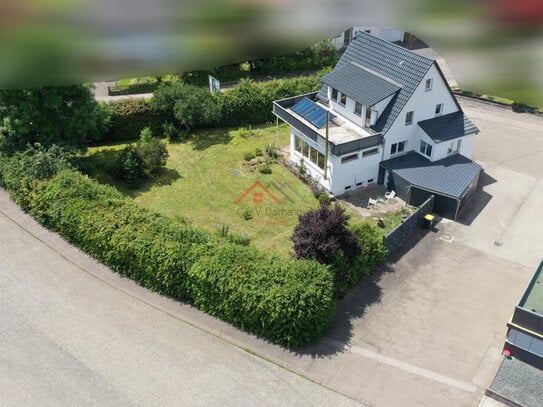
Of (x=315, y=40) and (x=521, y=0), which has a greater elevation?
(x=521, y=0)

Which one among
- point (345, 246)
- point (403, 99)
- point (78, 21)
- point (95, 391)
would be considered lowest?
point (95, 391)

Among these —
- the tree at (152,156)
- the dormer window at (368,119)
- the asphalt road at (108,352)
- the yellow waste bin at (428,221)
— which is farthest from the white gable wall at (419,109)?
the asphalt road at (108,352)

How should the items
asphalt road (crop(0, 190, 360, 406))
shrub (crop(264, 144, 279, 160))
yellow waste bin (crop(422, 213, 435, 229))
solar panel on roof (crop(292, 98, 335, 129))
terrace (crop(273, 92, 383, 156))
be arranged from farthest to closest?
shrub (crop(264, 144, 279, 160))
solar panel on roof (crop(292, 98, 335, 129))
terrace (crop(273, 92, 383, 156))
yellow waste bin (crop(422, 213, 435, 229))
asphalt road (crop(0, 190, 360, 406))

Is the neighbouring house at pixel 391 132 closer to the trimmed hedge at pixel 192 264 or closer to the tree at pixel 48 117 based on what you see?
the trimmed hedge at pixel 192 264

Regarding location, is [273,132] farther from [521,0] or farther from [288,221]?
[521,0]

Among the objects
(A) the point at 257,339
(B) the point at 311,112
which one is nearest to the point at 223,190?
(B) the point at 311,112

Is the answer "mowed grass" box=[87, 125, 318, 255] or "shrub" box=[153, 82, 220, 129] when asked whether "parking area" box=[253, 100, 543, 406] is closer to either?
"mowed grass" box=[87, 125, 318, 255]

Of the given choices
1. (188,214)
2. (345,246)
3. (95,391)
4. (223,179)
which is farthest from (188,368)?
(223,179)

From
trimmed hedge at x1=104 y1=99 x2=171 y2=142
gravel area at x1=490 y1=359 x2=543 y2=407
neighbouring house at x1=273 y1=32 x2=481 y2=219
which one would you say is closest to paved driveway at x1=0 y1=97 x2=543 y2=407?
gravel area at x1=490 y1=359 x2=543 y2=407
